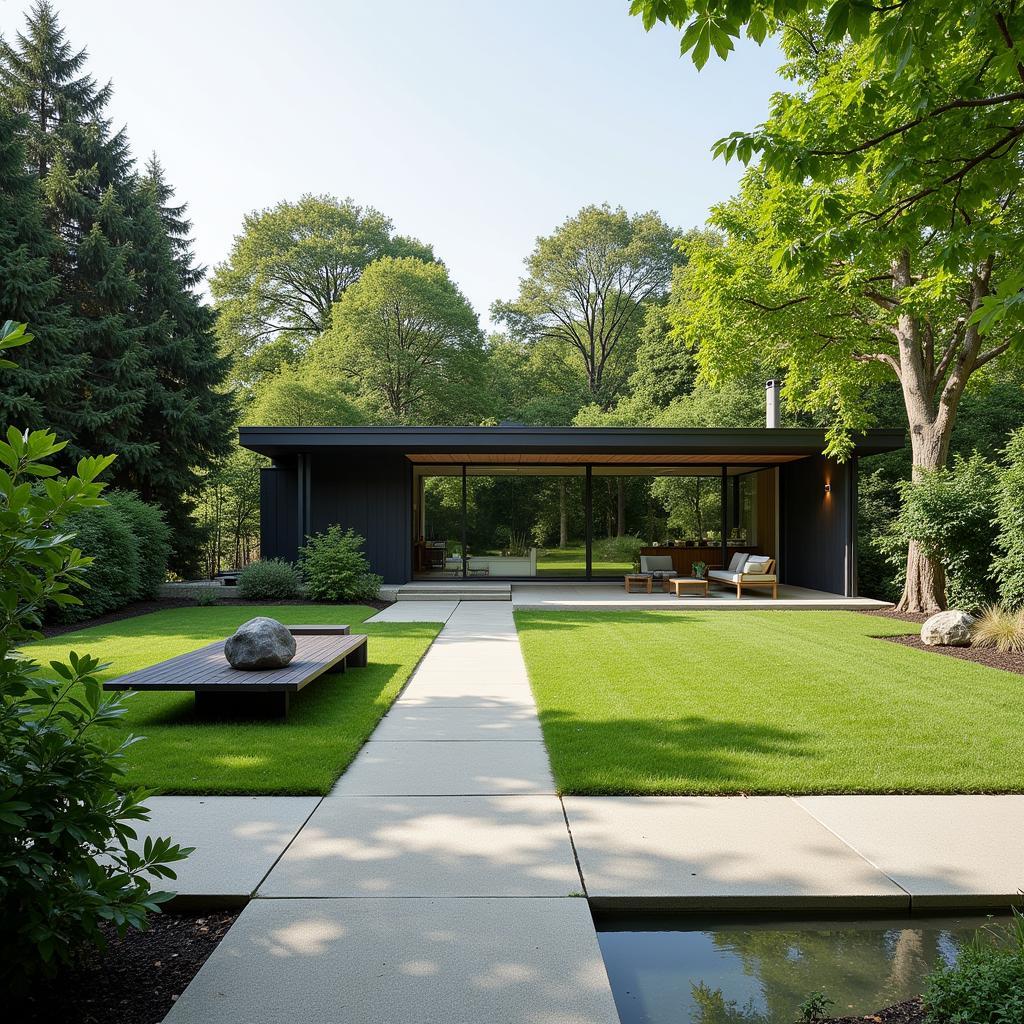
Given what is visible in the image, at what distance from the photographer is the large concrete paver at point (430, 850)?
282cm

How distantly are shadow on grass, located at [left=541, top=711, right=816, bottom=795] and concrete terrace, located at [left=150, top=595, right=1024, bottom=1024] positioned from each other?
164 millimetres

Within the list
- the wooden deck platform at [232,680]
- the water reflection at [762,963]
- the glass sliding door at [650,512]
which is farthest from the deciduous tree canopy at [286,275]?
the water reflection at [762,963]

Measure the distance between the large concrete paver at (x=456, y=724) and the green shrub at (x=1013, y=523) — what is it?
701 cm

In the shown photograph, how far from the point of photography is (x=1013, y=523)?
916 centimetres

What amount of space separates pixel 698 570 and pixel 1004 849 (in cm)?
1223

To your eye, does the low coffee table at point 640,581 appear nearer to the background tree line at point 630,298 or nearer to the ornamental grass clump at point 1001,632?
the background tree line at point 630,298

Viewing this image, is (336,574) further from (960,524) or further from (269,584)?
(960,524)

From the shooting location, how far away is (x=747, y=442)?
45.2ft

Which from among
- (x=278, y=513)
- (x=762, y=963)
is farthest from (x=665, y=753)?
(x=278, y=513)

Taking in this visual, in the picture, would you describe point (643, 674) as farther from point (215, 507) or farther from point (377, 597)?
point (215, 507)

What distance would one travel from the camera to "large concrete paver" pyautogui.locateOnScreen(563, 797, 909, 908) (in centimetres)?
276

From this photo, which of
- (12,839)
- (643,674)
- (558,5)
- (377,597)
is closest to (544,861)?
(12,839)

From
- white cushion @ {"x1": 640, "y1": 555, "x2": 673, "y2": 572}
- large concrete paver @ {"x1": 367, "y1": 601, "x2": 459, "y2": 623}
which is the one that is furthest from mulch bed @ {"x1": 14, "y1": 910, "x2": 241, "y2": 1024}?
white cushion @ {"x1": 640, "y1": 555, "x2": 673, "y2": 572}

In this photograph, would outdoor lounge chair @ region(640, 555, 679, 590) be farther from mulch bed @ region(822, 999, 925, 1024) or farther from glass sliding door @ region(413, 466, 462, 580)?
mulch bed @ region(822, 999, 925, 1024)
